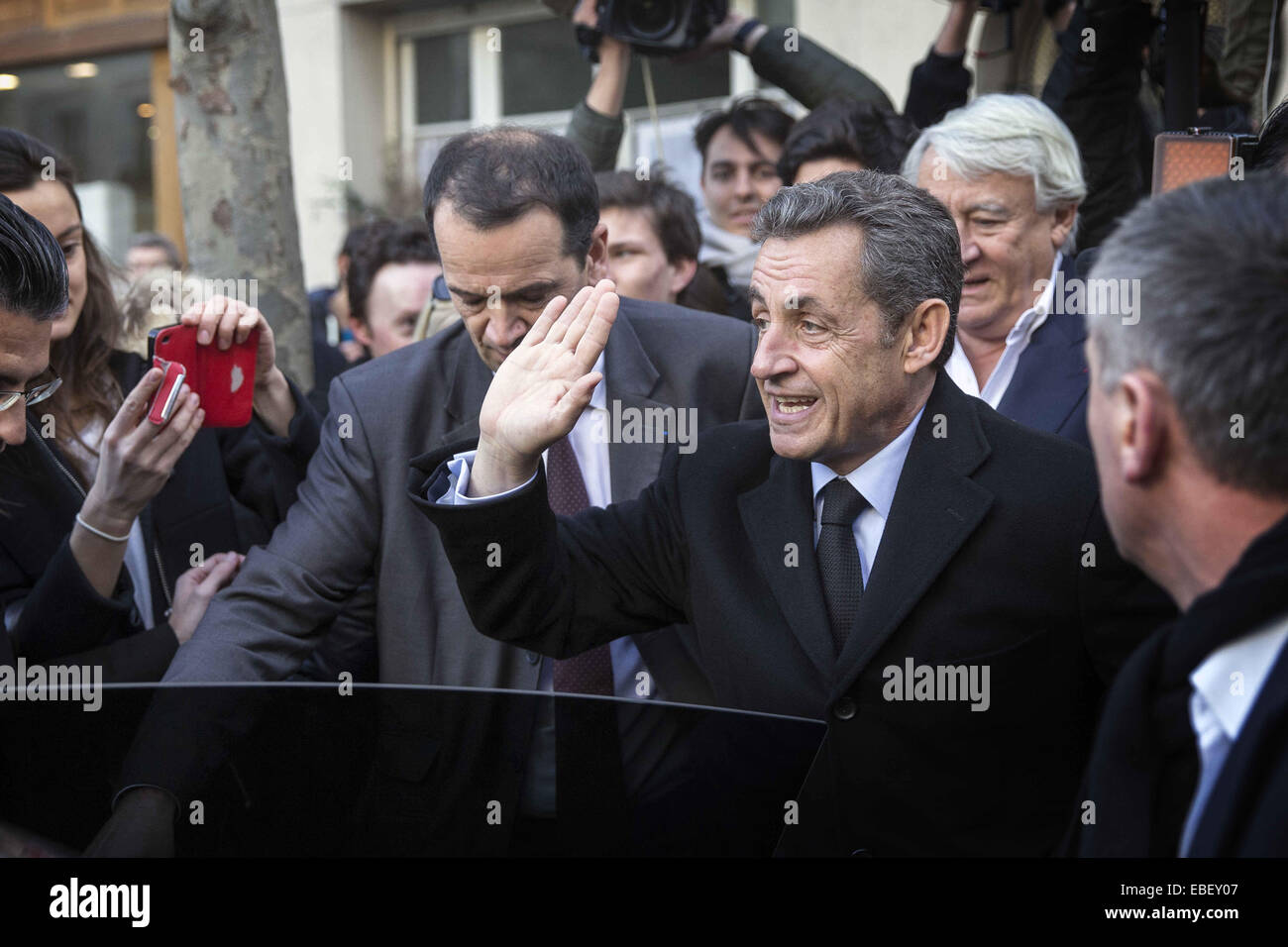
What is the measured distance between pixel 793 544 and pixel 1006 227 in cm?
133

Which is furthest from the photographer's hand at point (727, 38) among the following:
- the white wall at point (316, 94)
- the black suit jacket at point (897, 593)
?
the white wall at point (316, 94)

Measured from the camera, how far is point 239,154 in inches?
165

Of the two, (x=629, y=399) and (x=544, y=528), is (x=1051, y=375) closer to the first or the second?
(x=629, y=399)

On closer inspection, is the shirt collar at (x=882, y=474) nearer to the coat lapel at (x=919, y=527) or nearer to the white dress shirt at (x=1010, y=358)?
the coat lapel at (x=919, y=527)

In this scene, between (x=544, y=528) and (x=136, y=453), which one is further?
(x=136, y=453)

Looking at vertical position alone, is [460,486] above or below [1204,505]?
below

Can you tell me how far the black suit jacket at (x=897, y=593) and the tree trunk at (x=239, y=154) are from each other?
220cm

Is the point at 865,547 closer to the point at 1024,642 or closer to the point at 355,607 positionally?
the point at 1024,642

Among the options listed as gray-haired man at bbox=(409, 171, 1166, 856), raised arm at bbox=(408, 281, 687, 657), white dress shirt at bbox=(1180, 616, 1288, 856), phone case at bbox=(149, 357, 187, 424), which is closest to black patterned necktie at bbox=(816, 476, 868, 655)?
gray-haired man at bbox=(409, 171, 1166, 856)

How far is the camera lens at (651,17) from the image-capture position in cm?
420

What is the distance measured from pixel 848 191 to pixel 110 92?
11148 millimetres

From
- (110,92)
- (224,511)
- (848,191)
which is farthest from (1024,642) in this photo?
(110,92)

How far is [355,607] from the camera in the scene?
9.09ft

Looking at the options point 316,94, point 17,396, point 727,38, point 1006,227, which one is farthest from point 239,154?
point 316,94
